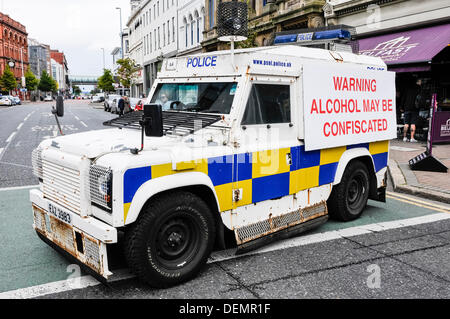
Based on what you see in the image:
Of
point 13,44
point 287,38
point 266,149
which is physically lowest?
point 266,149

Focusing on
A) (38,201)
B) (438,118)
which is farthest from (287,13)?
(38,201)

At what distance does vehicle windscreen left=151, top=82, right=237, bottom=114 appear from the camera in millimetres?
4625

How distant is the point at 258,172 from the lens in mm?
4520

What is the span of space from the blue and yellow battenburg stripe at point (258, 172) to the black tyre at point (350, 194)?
0.32 meters

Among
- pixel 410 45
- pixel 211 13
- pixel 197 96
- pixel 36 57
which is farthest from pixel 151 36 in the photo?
pixel 36 57

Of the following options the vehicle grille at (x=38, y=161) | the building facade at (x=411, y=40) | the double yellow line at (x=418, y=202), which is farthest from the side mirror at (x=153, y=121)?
the building facade at (x=411, y=40)

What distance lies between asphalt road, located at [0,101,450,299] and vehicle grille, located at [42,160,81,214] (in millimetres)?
747

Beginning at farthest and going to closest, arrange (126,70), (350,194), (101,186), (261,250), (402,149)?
(126,70)
(402,149)
(350,194)
(261,250)
(101,186)

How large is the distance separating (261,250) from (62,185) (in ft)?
7.51

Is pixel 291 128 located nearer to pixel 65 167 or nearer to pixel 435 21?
pixel 65 167

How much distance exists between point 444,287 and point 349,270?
2.86 feet

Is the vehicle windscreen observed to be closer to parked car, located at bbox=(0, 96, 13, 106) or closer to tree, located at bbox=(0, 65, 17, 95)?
parked car, located at bbox=(0, 96, 13, 106)

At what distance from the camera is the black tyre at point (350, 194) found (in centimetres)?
577

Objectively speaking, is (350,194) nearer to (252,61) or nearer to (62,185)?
(252,61)
